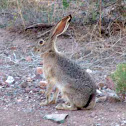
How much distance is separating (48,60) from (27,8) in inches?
164

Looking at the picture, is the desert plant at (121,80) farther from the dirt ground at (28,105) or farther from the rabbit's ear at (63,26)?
the rabbit's ear at (63,26)

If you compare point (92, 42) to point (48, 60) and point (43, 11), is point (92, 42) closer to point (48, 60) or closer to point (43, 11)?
point (43, 11)

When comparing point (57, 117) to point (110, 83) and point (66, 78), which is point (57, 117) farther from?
point (110, 83)

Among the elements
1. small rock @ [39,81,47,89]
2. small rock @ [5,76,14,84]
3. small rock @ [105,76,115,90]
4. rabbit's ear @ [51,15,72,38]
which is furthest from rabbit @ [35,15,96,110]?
small rock @ [5,76,14,84]

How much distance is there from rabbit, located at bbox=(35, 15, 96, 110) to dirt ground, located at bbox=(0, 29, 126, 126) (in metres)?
0.14

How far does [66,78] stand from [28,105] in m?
0.67

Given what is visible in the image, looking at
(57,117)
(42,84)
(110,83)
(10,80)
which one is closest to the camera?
(57,117)

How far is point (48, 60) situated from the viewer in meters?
5.24

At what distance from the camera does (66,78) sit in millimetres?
5012

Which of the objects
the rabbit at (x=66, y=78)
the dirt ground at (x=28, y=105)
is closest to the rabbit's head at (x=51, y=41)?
the rabbit at (x=66, y=78)

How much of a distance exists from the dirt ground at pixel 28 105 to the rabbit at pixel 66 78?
0.44 ft

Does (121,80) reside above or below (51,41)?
below

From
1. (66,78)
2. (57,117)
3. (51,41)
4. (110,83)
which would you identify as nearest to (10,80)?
(51,41)

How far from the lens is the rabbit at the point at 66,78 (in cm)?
491
